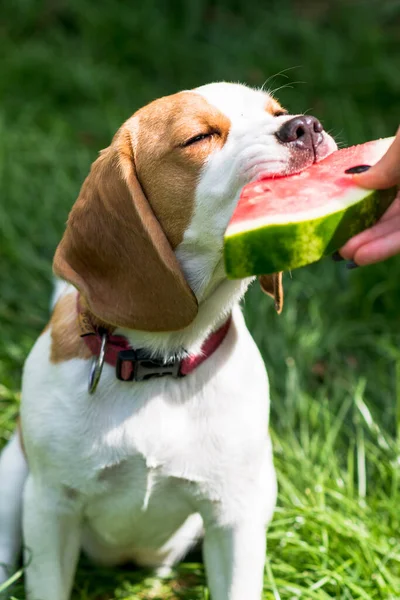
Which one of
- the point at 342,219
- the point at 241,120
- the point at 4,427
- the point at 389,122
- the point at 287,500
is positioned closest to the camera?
the point at 342,219

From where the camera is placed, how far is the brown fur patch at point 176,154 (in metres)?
2.67

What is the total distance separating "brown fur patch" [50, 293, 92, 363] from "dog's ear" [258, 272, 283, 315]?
2.09 feet

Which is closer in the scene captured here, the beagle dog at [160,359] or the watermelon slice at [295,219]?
the watermelon slice at [295,219]

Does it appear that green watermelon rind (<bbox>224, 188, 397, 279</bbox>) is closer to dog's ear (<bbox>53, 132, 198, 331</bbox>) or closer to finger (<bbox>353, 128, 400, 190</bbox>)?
finger (<bbox>353, 128, 400, 190</bbox>)

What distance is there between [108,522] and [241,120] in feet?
4.26

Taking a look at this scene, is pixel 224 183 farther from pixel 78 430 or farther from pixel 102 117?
pixel 102 117

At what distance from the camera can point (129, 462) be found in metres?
2.80

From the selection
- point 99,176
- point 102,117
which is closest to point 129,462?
point 99,176

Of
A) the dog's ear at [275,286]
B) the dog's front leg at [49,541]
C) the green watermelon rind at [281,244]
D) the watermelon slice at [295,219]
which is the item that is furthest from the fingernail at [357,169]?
the dog's front leg at [49,541]

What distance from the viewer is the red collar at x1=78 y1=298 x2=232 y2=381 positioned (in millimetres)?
2822

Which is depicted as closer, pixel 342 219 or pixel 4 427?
pixel 342 219

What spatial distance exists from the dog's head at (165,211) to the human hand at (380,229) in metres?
0.16

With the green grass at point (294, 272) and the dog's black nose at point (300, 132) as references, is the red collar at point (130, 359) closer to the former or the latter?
the dog's black nose at point (300, 132)

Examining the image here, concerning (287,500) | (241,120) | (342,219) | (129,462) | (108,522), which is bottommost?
(287,500)
